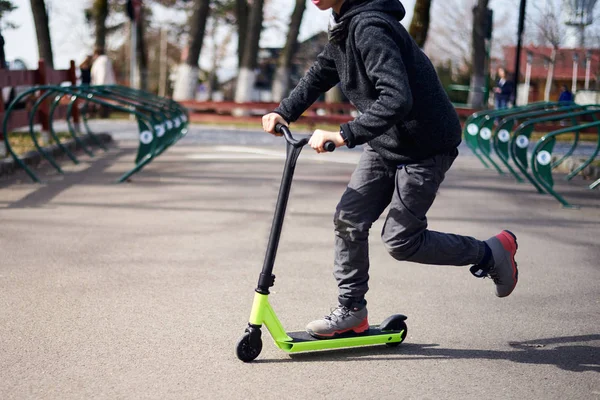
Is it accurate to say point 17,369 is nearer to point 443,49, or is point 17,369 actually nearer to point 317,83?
point 317,83

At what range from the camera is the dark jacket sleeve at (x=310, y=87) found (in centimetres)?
425

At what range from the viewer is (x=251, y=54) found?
29641 millimetres

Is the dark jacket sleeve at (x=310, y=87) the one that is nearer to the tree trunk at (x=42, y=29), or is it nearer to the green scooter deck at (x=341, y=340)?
the green scooter deck at (x=341, y=340)

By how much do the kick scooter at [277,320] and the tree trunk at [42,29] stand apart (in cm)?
1868

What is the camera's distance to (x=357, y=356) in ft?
13.5

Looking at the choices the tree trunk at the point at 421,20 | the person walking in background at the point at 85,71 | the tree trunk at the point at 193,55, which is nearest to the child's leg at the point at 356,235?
the tree trunk at the point at 421,20

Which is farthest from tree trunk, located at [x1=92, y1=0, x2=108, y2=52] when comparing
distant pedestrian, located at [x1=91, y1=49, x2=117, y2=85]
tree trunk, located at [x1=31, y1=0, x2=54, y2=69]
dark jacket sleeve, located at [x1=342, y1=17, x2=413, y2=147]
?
dark jacket sleeve, located at [x1=342, y1=17, x2=413, y2=147]

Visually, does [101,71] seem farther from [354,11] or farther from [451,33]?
[451,33]

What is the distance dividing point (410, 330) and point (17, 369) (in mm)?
1911

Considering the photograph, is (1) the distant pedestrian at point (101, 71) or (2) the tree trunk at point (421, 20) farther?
(1) the distant pedestrian at point (101, 71)

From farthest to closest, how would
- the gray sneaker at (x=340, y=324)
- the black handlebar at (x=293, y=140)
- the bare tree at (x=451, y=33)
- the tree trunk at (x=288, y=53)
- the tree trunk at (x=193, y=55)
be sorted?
1. the bare tree at (x=451, y=33)
2. the tree trunk at (x=288, y=53)
3. the tree trunk at (x=193, y=55)
4. the gray sneaker at (x=340, y=324)
5. the black handlebar at (x=293, y=140)

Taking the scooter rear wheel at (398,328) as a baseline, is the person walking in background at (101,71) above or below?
below

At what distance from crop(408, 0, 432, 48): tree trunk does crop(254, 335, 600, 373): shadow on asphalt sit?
17535 millimetres

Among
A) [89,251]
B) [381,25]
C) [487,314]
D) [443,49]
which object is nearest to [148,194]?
[89,251]
